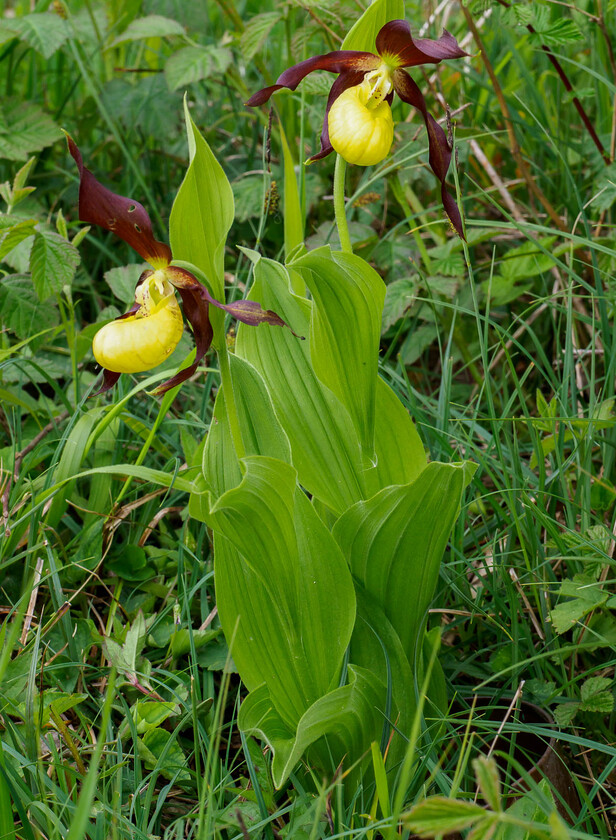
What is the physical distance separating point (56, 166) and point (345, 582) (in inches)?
67.2

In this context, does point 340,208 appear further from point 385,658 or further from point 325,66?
point 385,658

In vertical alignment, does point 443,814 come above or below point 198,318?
Result: below

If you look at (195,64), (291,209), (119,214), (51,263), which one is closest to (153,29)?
(195,64)

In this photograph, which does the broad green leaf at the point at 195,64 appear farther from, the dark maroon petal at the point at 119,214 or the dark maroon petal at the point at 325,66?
the dark maroon petal at the point at 119,214

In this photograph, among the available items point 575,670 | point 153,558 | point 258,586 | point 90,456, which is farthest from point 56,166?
point 575,670

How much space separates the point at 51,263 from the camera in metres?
1.37

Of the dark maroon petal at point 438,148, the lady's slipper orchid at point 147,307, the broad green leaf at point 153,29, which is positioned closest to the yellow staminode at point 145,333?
the lady's slipper orchid at point 147,307

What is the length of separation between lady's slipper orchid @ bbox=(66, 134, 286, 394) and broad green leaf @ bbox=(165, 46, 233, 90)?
40.0 inches

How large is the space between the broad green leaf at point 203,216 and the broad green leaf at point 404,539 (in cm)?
29

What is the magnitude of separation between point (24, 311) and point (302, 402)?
797mm

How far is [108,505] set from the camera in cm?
136

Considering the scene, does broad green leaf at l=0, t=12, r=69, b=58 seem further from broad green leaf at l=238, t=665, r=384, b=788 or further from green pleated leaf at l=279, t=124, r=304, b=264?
broad green leaf at l=238, t=665, r=384, b=788

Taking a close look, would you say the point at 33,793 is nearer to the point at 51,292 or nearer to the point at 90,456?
the point at 90,456

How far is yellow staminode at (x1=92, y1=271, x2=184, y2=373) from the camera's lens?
795 millimetres
